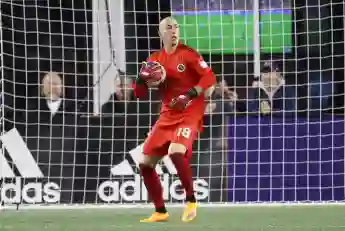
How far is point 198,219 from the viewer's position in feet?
22.8

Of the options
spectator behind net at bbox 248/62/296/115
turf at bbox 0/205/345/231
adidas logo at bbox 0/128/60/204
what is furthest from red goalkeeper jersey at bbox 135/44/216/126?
adidas logo at bbox 0/128/60/204

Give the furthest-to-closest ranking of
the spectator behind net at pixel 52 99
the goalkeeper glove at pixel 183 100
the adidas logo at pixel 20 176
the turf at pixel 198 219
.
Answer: the spectator behind net at pixel 52 99
the adidas logo at pixel 20 176
the goalkeeper glove at pixel 183 100
the turf at pixel 198 219

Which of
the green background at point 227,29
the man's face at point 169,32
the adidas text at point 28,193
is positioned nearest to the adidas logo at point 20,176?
the adidas text at point 28,193

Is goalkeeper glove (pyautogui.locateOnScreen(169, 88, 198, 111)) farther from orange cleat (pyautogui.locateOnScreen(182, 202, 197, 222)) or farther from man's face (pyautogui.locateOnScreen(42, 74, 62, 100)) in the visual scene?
man's face (pyautogui.locateOnScreen(42, 74, 62, 100))

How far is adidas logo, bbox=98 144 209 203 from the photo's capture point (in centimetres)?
870

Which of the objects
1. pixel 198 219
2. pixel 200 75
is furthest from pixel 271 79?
pixel 198 219

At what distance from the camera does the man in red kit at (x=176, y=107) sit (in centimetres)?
660

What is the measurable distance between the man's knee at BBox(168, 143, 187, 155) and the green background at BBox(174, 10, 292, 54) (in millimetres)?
2614

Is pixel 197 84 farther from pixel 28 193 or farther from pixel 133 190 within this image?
pixel 28 193

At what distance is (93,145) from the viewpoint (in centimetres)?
884

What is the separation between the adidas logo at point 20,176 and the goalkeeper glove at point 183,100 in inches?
103

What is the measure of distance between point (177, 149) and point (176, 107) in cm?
35

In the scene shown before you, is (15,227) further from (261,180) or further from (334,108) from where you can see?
(334,108)

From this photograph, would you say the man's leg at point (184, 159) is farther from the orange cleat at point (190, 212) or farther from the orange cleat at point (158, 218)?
the orange cleat at point (158, 218)
